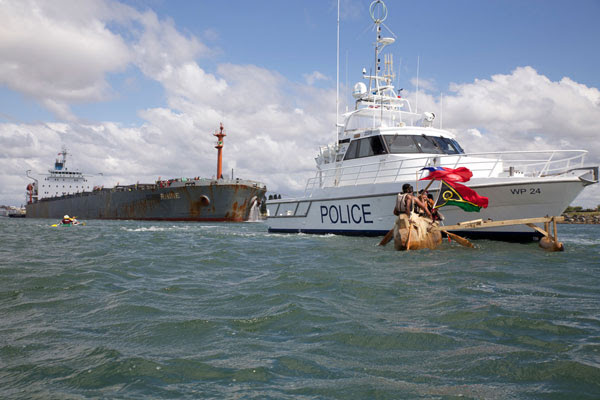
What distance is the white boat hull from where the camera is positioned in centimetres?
995

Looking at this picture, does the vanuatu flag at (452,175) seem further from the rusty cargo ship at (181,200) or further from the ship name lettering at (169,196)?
the ship name lettering at (169,196)

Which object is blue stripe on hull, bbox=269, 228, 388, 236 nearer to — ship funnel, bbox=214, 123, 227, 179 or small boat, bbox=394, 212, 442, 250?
small boat, bbox=394, 212, 442, 250

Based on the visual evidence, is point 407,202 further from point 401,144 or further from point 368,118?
point 368,118

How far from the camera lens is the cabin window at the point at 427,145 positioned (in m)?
12.8

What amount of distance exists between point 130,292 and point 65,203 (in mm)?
47658

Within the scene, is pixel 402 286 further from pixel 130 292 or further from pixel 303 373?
pixel 130 292

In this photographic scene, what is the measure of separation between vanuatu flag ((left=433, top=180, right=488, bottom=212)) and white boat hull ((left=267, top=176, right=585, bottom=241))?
75 centimetres

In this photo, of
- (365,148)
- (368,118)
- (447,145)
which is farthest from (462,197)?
(368,118)

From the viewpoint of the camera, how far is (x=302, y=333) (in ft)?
11.7

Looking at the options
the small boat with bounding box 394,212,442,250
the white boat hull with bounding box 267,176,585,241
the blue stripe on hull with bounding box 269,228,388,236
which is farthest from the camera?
the blue stripe on hull with bounding box 269,228,388,236

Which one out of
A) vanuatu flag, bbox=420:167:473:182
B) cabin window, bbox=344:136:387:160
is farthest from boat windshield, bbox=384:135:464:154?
vanuatu flag, bbox=420:167:473:182

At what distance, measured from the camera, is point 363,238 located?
12.7 meters

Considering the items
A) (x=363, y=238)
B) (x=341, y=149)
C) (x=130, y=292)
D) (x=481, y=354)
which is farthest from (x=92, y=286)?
(x=341, y=149)

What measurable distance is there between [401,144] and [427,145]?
80 cm
